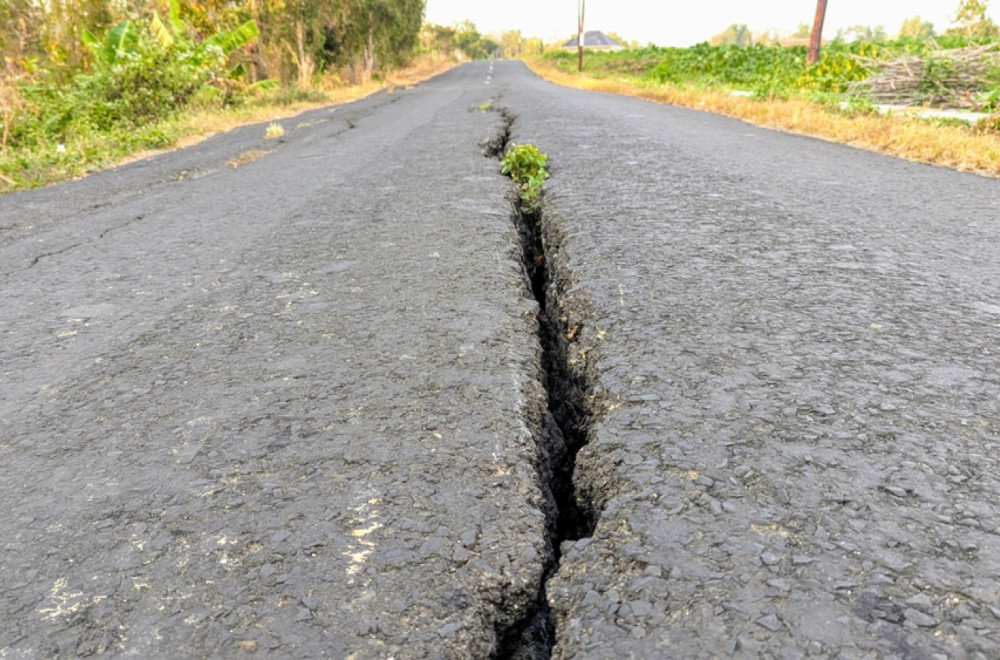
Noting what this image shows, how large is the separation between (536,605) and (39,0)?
510 inches

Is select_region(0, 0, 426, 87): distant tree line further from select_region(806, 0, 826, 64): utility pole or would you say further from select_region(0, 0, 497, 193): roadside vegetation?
select_region(806, 0, 826, 64): utility pole

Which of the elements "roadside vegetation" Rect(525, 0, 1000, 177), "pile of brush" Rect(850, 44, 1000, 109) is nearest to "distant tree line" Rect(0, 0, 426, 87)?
"roadside vegetation" Rect(525, 0, 1000, 177)

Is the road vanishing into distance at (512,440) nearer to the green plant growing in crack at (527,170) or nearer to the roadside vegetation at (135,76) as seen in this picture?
the green plant growing in crack at (527,170)

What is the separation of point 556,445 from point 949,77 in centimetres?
879

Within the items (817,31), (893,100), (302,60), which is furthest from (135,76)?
(817,31)

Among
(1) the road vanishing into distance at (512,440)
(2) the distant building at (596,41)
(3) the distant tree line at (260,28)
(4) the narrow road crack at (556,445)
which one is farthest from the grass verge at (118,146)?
(2) the distant building at (596,41)

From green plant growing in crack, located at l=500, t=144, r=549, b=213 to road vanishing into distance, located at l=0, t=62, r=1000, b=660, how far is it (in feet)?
2.16

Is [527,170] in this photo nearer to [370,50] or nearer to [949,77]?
[949,77]

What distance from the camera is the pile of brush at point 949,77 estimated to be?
7.28 metres

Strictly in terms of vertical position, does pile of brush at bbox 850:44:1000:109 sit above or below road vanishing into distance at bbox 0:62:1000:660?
above

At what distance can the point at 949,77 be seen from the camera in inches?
296

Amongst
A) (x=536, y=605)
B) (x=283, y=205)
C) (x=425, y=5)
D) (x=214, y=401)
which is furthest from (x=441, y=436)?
(x=425, y=5)

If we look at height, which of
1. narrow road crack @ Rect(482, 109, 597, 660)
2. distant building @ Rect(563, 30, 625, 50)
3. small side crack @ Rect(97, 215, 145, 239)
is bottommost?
narrow road crack @ Rect(482, 109, 597, 660)

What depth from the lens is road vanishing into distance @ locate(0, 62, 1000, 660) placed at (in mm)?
891
